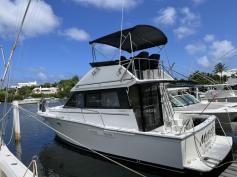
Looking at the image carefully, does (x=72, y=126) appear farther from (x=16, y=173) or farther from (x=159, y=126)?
(x=16, y=173)

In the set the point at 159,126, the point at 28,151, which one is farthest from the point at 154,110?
the point at 28,151

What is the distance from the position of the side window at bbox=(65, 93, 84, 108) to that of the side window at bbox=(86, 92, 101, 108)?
1.19 ft

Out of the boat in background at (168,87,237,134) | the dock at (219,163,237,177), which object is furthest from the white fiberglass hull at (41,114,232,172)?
the boat in background at (168,87,237,134)

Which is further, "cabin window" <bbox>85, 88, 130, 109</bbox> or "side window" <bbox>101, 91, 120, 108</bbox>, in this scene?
"side window" <bbox>101, 91, 120, 108</bbox>

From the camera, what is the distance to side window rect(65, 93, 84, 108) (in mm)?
11321

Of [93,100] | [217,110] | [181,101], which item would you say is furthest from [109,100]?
[181,101]

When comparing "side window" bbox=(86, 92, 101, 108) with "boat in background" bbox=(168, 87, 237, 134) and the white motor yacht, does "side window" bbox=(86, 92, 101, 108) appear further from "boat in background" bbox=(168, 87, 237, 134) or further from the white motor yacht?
"boat in background" bbox=(168, 87, 237, 134)

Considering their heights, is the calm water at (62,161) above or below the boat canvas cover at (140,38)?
below

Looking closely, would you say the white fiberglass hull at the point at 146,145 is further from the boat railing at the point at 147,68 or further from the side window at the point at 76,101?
the boat railing at the point at 147,68

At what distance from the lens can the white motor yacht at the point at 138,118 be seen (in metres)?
8.25

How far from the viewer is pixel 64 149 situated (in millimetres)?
12648

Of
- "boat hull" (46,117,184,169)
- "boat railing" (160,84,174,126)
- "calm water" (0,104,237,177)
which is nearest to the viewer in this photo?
"boat hull" (46,117,184,169)

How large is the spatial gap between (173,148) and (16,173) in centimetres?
449

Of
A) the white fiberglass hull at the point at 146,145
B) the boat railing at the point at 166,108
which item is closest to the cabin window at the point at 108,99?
the white fiberglass hull at the point at 146,145
